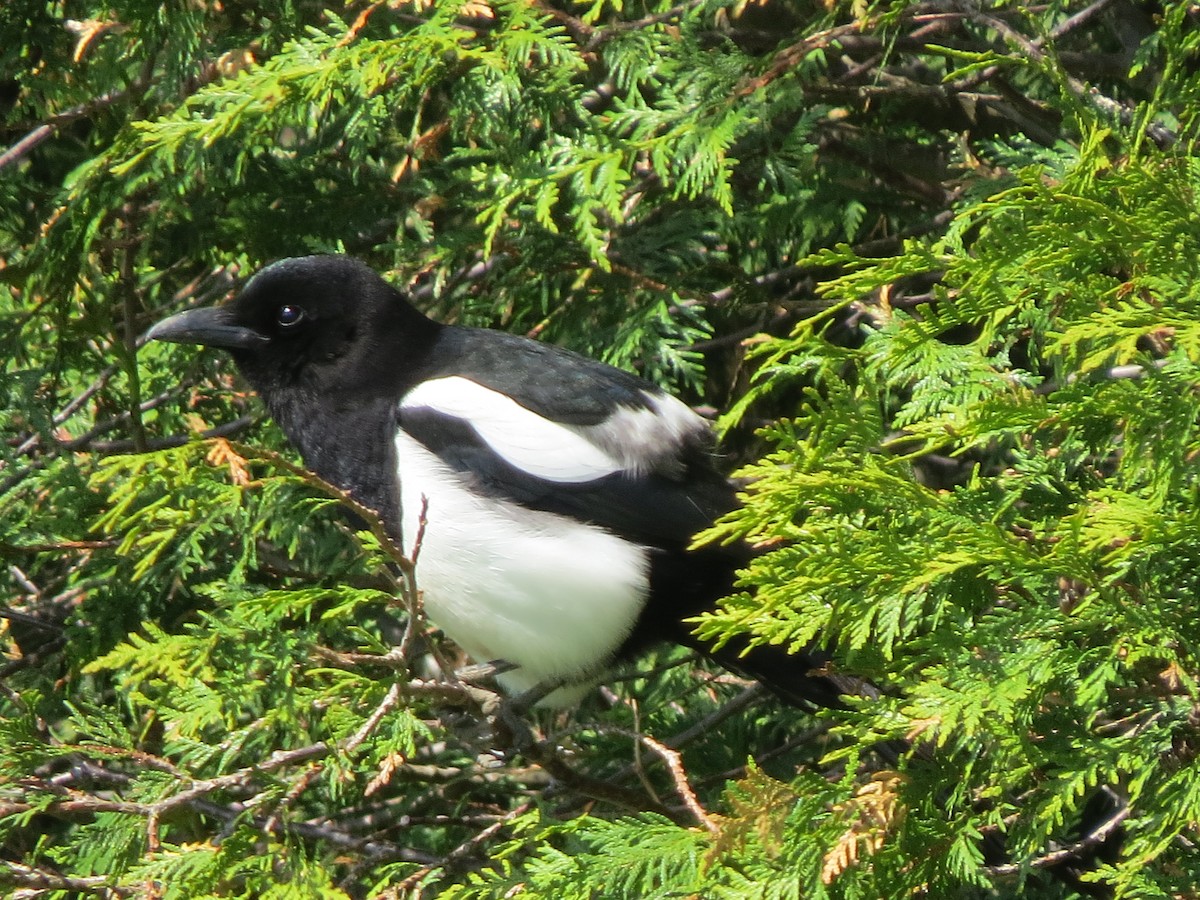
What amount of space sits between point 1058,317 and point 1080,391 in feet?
0.69

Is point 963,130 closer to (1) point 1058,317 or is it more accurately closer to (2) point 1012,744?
(1) point 1058,317

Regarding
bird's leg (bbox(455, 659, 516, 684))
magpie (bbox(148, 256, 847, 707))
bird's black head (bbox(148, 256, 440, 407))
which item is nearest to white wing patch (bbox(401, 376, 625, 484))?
magpie (bbox(148, 256, 847, 707))

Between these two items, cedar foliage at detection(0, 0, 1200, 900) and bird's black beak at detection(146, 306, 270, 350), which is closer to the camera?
cedar foliage at detection(0, 0, 1200, 900)

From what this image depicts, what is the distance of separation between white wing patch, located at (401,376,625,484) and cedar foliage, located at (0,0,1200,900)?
0.27 metres

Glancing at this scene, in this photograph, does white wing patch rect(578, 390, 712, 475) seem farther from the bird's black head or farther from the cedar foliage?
the bird's black head

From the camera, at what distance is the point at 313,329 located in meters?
2.95

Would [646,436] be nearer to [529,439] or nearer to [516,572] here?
[529,439]

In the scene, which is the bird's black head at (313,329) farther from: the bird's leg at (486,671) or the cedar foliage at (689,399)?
the bird's leg at (486,671)

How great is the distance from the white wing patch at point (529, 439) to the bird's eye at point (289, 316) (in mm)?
418

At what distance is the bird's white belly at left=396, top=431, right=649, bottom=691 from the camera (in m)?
2.63

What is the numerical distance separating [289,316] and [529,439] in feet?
2.09

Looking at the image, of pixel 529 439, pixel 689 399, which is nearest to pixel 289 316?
pixel 529 439

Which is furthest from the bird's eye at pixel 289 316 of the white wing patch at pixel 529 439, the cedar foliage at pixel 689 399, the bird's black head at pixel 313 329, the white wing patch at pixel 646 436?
the white wing patch at pixel 646 436

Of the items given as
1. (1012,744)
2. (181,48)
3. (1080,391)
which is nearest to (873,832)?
(1012,744)
